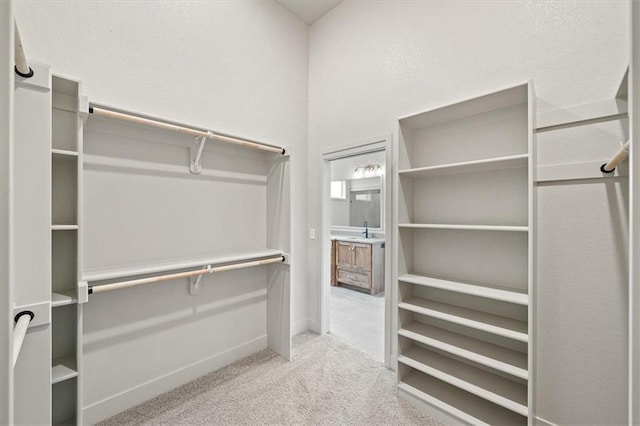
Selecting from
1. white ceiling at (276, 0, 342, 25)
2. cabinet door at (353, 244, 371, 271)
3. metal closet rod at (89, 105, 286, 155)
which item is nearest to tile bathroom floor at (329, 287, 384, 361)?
cabinet door at (353, 244, 371, 271)

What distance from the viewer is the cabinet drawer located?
15.6 ft

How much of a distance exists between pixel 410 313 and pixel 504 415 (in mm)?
804

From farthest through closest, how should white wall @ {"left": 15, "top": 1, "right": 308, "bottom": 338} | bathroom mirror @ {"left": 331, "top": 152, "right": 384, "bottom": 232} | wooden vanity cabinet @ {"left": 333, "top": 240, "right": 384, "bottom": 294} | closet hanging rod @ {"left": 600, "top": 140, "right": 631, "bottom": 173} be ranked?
bathroom mirror @ {"left": 331, "top": 152, "right": 384, "bottom": 232}, wooden vanity cabinet @ {"left": 333, "top": 240, "right": 384, "bottom": 294}, white wall @ {"left": 15, "top": 1, "right": 308, "bottom": 338}, closet hanging rod @ {"left": 600, "top": 140, "right": 631, "bottom": 173}

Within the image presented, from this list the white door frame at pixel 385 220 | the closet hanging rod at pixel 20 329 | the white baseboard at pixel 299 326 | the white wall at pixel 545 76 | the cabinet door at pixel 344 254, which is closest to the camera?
the closet hanging rod at pixel 20 329

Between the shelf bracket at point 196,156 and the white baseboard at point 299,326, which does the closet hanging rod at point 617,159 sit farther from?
A: the white baseboard at point 299,326

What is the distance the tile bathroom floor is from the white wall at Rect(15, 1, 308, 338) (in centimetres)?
55

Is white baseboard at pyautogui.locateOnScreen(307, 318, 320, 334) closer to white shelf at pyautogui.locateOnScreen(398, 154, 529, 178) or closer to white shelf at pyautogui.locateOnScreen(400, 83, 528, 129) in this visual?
white shelf at pyautogui.locateOnScreen(398, 154, 529, 178)

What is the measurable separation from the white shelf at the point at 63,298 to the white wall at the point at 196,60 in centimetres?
120

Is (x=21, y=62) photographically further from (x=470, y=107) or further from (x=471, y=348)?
(x=471, y=348)

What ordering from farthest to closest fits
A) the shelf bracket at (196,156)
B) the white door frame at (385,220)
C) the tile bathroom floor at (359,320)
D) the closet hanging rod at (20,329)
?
the tile bathroom floor at (359,320) < the white door frame at (385,220) < the shelf bracket at (196,156) < the closet hanging rod at (20,329)

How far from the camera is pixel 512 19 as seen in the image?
1848 mm

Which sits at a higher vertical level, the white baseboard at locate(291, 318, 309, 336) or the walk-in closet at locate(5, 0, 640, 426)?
the walk-in closet at locate(5, 0, 640, 426)

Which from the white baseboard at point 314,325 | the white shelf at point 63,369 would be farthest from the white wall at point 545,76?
the white shelf at point 63,369

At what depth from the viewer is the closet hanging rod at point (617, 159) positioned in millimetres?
1150
